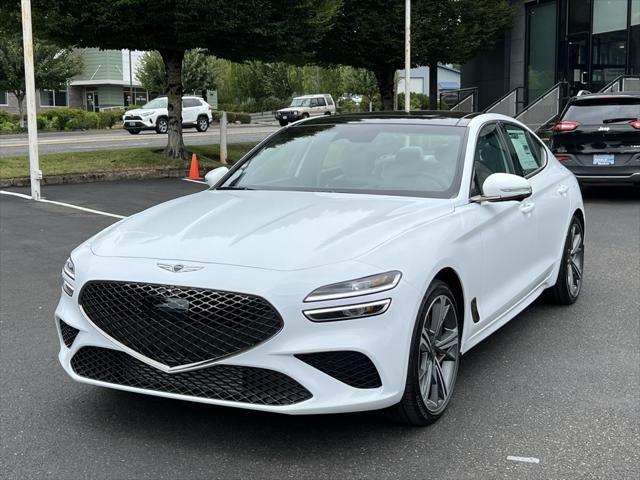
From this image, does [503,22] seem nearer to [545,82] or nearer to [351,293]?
[545,82]

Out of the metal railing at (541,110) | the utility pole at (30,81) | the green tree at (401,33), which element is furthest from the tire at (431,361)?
the metal railing at (541,110)

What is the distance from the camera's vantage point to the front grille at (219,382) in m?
3.53

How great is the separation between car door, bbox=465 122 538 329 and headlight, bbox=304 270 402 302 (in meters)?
1.04

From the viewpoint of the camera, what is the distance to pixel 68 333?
4.04 meters

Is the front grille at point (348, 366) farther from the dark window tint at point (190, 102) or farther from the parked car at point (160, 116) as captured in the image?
the dark window tint at point (190, 102)

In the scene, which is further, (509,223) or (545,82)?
(545,82)

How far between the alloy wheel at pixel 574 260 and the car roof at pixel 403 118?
1.67 metres

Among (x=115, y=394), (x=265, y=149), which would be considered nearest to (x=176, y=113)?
(x=265, y=149)

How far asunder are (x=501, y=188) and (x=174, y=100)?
1552 cm

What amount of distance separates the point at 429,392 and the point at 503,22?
87.5ft

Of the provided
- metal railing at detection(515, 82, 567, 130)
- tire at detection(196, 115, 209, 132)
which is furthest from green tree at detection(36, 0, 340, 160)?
tire at detection(196, 115, 209, 132)

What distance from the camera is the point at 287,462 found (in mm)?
3613

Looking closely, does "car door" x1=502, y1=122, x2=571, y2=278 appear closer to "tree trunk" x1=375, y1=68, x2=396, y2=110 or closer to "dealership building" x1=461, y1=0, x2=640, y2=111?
"dealership building" x1=461, y1=0, x2=640, y2=111

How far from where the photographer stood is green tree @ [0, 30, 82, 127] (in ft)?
144
